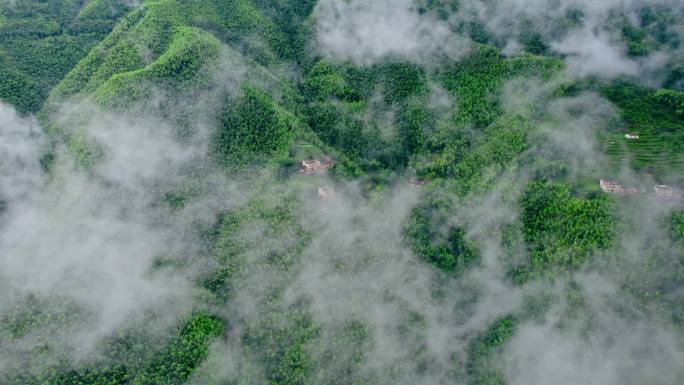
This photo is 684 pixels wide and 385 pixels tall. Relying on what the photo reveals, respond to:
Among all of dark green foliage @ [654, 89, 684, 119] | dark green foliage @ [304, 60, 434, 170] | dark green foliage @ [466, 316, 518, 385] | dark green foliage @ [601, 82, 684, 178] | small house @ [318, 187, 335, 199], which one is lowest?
dark green foliage @ [466, 316, 518, 385]

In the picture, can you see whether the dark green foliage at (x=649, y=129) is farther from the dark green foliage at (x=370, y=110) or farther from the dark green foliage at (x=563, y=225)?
Result: the dark green foliage at (x=370, y=110)

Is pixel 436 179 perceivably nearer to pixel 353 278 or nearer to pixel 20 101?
pixel 353 278

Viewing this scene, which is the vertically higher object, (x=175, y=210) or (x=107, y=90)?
(x=107, y=90)

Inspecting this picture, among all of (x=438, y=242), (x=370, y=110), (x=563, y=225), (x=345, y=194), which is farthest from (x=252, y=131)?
(x=563, y=225)

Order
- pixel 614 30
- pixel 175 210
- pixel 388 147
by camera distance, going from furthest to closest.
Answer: pixel 614 30
pixel 388 147
pixel 175 210

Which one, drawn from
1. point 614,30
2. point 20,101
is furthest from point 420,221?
point 20,101

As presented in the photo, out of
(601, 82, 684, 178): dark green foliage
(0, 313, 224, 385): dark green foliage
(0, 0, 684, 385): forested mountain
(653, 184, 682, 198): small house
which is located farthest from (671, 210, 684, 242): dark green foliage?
(0, 313, 224, 385): dark green foliage

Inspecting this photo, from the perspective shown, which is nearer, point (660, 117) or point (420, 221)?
point (420, 221)

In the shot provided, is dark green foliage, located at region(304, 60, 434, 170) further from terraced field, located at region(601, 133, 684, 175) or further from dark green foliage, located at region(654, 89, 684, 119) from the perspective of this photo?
dark green foliage, located at region(654, 89, 684, 119)
